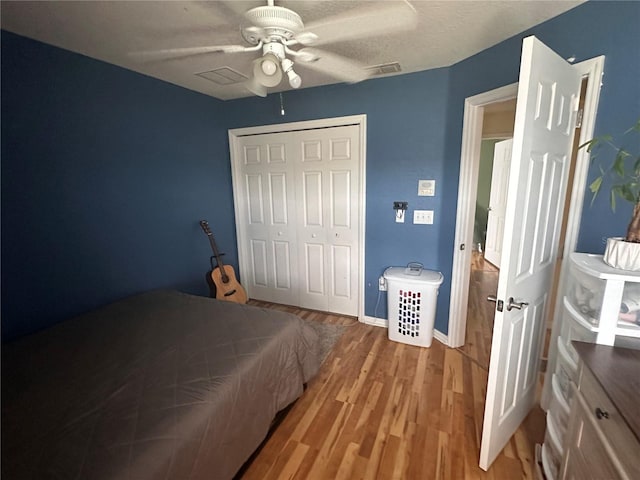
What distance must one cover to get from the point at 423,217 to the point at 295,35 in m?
1.78

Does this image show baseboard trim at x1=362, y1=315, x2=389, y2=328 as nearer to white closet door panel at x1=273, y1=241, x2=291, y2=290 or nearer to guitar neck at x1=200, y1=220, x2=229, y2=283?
white closet door panel at x1=273, y1=241, x2=291, y2=290

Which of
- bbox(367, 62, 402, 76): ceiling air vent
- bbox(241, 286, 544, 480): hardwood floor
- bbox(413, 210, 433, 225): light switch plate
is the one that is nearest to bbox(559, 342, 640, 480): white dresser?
bbox(241, 286, 544, 480): hardwood floor

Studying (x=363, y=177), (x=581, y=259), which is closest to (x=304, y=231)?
(x=363, y=177)

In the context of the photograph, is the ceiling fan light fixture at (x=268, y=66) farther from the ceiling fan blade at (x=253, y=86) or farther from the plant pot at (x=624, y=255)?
the plant pot at (x=624, y=255)

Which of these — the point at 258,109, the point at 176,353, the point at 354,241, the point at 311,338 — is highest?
the point at 258,109

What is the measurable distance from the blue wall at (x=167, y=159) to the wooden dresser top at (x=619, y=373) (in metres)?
0.69

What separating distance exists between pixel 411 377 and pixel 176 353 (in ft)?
5.43

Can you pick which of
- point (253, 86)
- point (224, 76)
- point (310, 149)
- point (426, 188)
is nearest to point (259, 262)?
point (310, 149)

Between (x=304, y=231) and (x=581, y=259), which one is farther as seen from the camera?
(x=304, y=231)

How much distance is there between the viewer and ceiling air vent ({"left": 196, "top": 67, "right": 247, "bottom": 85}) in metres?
2.25

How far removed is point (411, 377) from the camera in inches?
81.9

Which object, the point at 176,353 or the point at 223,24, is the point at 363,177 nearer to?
the point at 223,24

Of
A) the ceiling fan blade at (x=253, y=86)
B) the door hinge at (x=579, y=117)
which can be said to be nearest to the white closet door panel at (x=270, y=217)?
the ceiling fan blade at (x=253, y=86)

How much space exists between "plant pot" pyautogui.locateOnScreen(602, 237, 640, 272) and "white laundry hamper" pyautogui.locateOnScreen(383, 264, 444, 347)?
4.05ft
